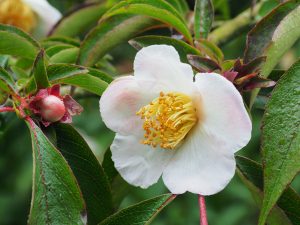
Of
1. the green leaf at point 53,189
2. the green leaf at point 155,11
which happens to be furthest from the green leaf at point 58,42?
the green leaf at point 53,189

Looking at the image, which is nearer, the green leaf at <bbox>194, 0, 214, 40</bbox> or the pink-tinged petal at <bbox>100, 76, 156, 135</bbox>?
the pink-tinged petal at <bbox>100, 76, 156, 135</bbox>

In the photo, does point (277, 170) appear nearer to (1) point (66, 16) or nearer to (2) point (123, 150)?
(2) point (123, 150)

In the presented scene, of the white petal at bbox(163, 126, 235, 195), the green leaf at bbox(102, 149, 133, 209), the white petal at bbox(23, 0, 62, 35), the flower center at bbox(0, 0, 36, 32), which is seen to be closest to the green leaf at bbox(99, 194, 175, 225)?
the white petal at bbox(163, 126, 235, 195)

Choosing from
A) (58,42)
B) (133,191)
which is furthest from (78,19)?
(133,191)

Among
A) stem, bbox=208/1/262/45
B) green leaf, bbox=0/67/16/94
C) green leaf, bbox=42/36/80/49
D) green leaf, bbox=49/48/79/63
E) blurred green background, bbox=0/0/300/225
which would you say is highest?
green leaf, bbox=0/67/16/94

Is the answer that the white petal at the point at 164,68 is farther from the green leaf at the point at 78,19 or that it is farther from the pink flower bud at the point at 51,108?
the green leaf at the point at 78,19

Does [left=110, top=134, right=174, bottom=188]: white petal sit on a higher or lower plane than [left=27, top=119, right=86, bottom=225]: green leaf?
lower

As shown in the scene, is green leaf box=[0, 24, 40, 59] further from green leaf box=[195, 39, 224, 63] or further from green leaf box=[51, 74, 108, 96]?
green leaf box=[195, 39, 224, 63]
